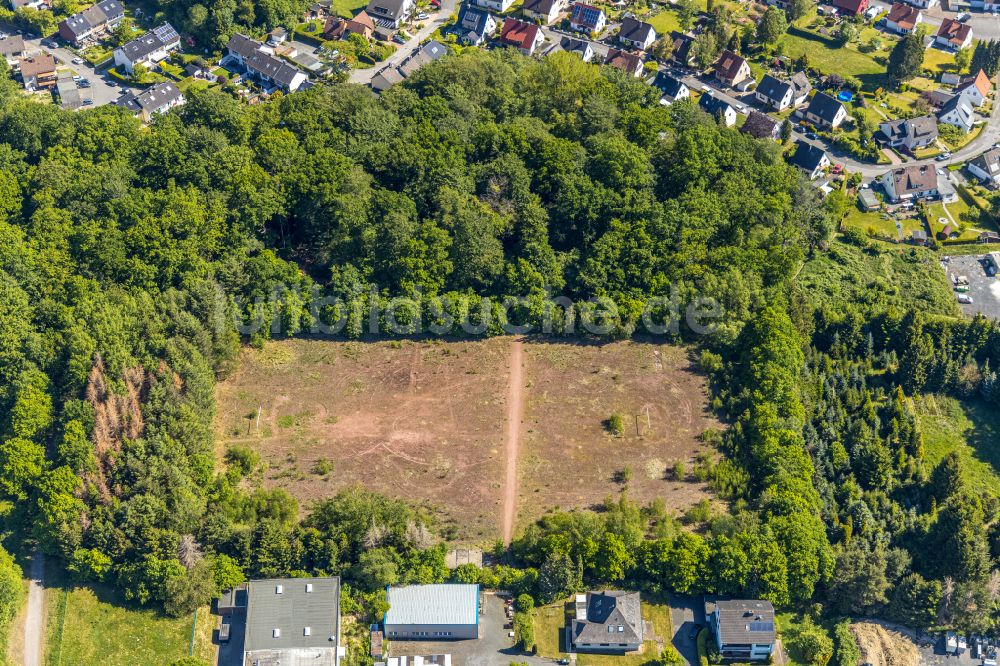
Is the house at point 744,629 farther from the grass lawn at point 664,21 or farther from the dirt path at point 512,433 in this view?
the grass lawn at point 664,21

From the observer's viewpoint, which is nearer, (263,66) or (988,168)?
(988,168)

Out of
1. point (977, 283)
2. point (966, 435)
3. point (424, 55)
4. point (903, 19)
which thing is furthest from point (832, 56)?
point (966, 435)

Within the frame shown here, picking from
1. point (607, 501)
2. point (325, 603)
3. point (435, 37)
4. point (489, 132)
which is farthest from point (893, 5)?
point (325, 603)

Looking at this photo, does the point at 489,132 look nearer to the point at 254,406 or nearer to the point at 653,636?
the point at 254,406

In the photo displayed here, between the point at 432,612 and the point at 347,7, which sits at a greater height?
the point at 347,7

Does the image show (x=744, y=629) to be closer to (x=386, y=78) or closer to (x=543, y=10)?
(x=386, y=78)

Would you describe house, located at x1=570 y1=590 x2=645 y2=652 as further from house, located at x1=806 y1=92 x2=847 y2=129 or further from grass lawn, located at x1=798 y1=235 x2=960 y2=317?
house, located at x1=806 y1=92 x2=847 y2=129

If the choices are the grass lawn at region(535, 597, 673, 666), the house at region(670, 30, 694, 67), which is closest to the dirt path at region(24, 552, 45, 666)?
the grass lawn at region(535, 597, 673, 666)

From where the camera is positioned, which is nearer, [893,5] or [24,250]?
Result: [24,250]
